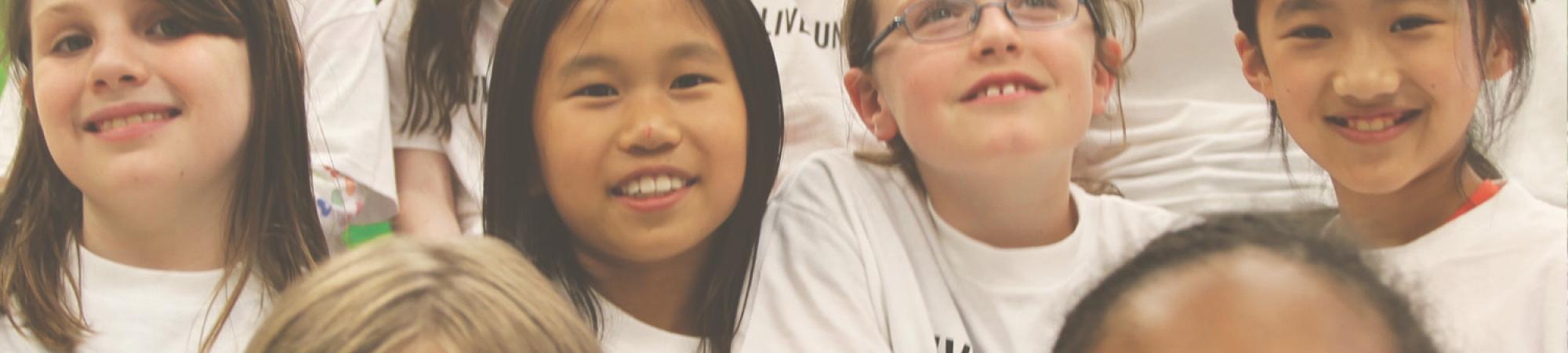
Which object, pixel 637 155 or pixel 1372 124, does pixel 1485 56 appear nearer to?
pixel 1372 124

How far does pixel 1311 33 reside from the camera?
1.09 metres

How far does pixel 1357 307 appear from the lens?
677mm

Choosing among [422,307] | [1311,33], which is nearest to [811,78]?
[1311,33]

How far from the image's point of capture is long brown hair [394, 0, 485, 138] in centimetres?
155

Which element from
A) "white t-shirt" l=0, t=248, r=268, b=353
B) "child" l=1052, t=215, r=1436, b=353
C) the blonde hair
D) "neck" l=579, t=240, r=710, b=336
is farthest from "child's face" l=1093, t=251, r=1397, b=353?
"white t-shirt" l=0, t=248, r=268, b=353

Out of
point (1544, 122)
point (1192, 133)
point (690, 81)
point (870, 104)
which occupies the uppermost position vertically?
point (690, 81)

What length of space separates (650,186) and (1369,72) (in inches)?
24.3

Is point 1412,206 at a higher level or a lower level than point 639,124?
lower

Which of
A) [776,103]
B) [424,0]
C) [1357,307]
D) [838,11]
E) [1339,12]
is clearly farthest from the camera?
[838,11]

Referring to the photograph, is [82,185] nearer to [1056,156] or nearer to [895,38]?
[895,38]

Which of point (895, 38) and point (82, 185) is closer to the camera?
point (82, 185)

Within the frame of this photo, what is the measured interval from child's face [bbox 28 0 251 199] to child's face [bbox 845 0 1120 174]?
62 cm

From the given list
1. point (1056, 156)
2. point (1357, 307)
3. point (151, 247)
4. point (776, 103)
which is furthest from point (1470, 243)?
point (151, 247)

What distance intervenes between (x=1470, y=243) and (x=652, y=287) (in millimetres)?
730
